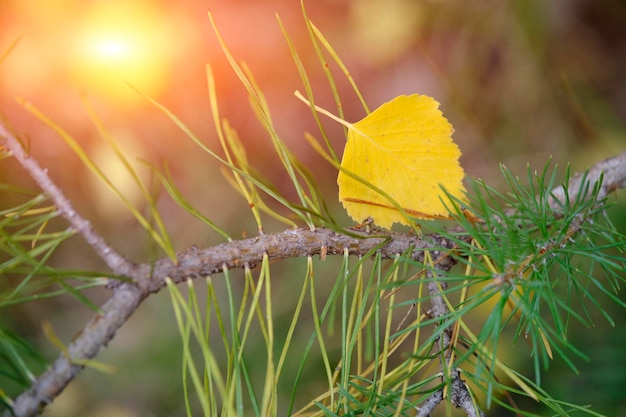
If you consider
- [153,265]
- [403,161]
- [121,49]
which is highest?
[121,49]

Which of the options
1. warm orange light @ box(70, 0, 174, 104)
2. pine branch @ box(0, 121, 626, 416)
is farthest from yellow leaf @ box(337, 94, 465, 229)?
warm orange light @ box(70, 0, 174, 104)

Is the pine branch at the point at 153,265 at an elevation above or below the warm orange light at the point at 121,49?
below

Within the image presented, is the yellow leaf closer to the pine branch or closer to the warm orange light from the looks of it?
the pine branch

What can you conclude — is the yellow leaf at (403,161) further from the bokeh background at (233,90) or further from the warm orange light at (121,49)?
the warm orange light at (121,49)

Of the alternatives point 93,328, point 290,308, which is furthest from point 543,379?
point 93,328

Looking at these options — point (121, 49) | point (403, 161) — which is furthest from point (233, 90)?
point (403, 161)

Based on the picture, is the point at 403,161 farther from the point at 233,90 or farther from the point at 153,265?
the point at 233,90

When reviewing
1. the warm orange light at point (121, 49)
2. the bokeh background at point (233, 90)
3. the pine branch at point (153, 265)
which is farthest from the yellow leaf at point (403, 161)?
the warm orange light at point (121, 49)
